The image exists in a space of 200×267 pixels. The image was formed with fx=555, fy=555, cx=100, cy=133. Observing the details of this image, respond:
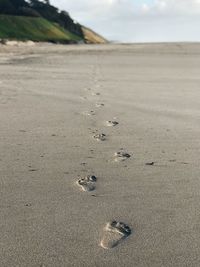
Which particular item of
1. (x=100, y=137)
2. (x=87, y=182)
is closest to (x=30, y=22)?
(x=100, y=137)

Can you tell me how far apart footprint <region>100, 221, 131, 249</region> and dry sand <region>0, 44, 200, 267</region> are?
0.03 metres

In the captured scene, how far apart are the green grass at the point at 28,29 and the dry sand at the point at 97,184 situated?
73948 millimetres

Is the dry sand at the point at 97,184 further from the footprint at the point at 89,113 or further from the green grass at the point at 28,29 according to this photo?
the green grass at the point at 28,29

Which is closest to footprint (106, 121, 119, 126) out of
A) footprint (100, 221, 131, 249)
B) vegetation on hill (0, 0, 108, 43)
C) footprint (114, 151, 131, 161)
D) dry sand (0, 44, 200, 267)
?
dry sand (0, 44, 200, 267)

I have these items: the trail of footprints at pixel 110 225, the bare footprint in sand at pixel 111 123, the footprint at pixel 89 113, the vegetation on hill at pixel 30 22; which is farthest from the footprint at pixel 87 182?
the vegetation on hill at pixel 30 22

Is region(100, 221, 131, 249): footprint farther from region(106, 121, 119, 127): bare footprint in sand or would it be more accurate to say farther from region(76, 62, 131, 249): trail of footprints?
region(106, 121, 119, 127): bare footprint in sand

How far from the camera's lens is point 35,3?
135 metres

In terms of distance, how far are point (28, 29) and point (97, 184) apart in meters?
94.5

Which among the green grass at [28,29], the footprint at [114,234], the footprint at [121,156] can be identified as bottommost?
the green grass at [28,29]

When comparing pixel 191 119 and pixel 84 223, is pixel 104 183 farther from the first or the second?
pixel 191 119

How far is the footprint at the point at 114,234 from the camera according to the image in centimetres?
374

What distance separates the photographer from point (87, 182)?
5.19 m

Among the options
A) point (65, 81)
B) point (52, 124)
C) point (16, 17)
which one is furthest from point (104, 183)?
point (16, 17)

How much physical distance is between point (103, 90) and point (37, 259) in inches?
396
